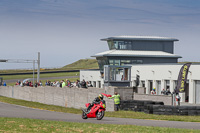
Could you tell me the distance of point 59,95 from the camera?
5906 cm

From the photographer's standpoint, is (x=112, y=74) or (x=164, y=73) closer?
(x=112, y=74)

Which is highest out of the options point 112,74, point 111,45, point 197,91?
point 111,45

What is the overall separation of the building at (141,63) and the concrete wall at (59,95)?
11.1ft

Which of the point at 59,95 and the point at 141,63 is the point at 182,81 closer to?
the point at 59,95

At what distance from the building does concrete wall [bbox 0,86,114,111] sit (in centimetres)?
337

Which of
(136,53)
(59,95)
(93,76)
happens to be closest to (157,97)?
(59,95)

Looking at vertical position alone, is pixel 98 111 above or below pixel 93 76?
below

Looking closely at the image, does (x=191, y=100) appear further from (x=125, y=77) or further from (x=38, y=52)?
(x=38, y=52)

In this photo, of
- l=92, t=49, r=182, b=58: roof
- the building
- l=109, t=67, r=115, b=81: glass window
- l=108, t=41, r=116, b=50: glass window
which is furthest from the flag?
l=108, t=41, r=116, b=50: glass window

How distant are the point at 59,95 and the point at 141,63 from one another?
29601mm

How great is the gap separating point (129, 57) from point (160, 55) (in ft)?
19.6

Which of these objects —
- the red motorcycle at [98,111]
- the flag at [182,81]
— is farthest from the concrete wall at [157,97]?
the red motorcycle at [98,111]

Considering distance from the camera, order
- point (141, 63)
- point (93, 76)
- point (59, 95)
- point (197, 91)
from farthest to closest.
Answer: point (141, 63) < point (93, 76) < point (59, 95) < point (197, 91)

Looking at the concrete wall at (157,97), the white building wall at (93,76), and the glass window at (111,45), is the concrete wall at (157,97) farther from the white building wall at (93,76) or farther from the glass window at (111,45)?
the glass window at (111,45)
